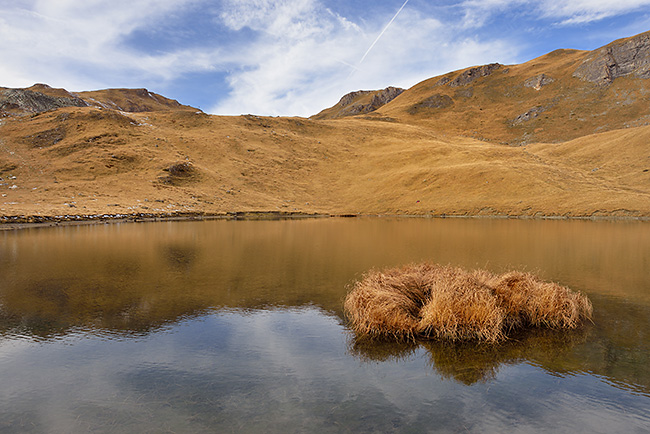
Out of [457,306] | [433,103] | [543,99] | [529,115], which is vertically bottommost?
[457,306]

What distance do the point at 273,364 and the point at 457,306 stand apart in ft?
14.5

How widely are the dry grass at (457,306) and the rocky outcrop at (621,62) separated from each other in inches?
5170

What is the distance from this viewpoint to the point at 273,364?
7.46 meters

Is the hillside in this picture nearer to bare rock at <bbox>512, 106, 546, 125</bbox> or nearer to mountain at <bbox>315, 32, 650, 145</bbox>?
mountain at <bbox>315, 32, 650, 145</bbox>

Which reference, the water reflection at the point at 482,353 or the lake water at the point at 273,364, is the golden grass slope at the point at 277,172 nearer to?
the lake water at the point at 273,364

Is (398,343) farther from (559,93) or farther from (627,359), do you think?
(559,93)

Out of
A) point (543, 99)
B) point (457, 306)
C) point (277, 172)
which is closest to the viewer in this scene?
point (457, 306)

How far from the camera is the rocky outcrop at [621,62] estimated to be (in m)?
109

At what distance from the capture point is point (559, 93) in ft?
384

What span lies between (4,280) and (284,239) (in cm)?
1552

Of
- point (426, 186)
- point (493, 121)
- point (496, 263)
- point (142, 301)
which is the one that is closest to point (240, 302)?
point (142, 301)

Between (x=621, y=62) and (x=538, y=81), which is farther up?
(x=621, y=62)

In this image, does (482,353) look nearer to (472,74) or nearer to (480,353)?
(480,353)

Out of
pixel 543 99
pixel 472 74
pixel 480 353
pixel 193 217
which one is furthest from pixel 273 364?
pixel 472 74
